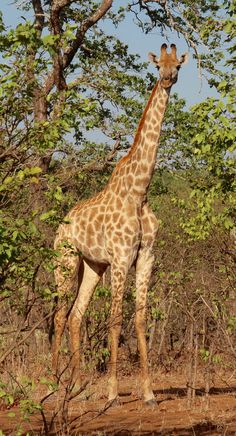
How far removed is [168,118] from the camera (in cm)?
1711

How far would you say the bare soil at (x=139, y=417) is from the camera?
7.95 metres

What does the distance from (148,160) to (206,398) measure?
304cm

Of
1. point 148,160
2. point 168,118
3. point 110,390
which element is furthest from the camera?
point 168,118

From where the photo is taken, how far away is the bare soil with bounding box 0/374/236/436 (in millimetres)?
7945

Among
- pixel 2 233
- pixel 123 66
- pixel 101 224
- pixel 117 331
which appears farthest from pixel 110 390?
pixel 123 66

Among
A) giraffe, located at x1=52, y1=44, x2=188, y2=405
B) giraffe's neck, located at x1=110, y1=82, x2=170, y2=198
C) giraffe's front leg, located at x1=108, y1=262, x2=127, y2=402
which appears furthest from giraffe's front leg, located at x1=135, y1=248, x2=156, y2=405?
giraffe's neck, located at x1=110, y1=82, x2=170, y2=198

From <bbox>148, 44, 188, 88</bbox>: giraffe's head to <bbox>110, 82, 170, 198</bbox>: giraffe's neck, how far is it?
15 centimetres

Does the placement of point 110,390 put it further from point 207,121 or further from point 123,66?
point 123,66

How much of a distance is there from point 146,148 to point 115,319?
214 cm

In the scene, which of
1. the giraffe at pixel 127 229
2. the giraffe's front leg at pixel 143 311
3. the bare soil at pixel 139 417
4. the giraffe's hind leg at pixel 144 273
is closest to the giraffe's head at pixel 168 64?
the giraffe at pixel 127 229

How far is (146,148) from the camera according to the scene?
1067 cm

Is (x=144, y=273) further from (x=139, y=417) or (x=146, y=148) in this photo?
(x=139, y=417)

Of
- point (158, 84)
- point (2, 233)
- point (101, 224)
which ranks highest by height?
point (158, 84)

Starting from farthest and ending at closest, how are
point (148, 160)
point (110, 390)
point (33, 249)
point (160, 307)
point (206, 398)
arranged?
point (160, 307) → point (148, 160) → point (110, 390) → point (206, 398) → point (33, 249)
